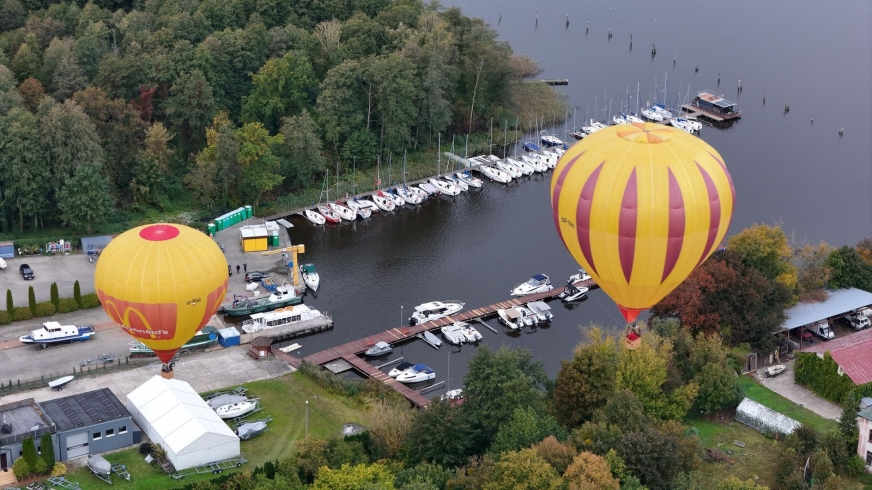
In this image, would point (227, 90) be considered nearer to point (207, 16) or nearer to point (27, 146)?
point (207, 16)

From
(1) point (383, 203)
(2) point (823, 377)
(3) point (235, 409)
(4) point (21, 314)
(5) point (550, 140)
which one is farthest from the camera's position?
(5) point (550, 140)

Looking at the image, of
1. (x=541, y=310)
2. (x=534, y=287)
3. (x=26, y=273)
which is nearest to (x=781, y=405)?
(x=541, y=310)

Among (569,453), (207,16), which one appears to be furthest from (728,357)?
(207,16)

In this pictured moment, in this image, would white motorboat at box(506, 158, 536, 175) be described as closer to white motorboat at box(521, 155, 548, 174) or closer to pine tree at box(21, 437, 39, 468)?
white motorboat at box(521, 155, 548, 174)

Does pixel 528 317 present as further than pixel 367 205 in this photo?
No

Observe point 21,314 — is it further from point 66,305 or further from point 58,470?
point 58,470

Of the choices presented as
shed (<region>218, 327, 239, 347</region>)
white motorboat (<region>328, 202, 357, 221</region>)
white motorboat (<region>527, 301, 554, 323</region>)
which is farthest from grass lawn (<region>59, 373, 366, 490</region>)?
white motorboat (<region>328, 202, 357, 221</region>)
